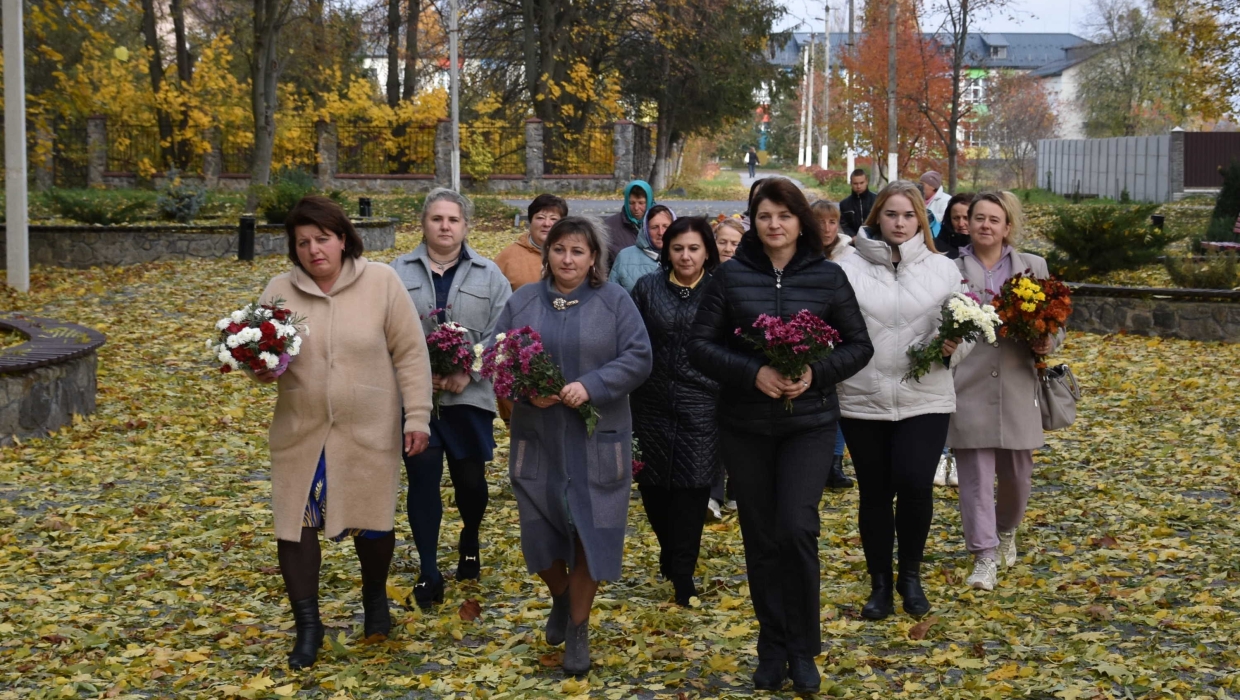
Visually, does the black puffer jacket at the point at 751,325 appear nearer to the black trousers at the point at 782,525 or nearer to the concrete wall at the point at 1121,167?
the black trousers at the point at 782,525

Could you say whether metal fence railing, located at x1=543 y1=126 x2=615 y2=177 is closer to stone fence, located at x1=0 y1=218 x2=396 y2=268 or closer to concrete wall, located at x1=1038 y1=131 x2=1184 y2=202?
concrete wall, located at x1=1038 y1=131 x2=1184 y2=202

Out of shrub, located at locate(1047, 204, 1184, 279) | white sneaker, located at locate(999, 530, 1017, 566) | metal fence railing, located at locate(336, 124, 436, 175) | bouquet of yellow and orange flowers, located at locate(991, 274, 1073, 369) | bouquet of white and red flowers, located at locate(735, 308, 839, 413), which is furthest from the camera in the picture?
metal fence railing, located at locate(336, 124, 436, 175)

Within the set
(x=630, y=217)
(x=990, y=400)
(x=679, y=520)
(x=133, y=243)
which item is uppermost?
(x=630, y=217)

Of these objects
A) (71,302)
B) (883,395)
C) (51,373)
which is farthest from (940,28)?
(883,395)

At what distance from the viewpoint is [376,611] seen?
619cm

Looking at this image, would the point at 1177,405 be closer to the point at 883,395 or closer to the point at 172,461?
the point at 883,395

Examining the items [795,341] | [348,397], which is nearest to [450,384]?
[348,397]

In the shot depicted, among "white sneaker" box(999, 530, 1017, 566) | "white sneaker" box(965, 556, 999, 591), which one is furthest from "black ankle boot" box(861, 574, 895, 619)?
"white sneaker" box(999, 530, 1017, 566)

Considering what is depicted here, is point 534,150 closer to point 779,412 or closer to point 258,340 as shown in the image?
point 258,340

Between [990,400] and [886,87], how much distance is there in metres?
41.8

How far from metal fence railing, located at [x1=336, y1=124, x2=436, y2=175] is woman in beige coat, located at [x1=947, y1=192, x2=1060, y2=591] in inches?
1506

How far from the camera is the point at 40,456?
10266mm

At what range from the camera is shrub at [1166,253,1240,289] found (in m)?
17.0

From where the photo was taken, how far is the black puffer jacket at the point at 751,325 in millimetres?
5441
